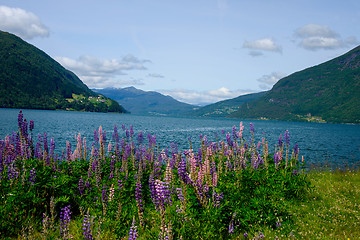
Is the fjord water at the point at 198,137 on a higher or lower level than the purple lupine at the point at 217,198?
lower

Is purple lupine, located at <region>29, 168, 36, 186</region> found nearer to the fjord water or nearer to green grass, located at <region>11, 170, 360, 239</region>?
green grass, located at <region>11, 170, 360, 239</region>

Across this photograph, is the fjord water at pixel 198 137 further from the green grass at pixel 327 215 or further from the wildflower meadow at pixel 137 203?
the green grass at pixel 327 215

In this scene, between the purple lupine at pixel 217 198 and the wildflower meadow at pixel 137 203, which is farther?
the purple lupine at pixel 217 198

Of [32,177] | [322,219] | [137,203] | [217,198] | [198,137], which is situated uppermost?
[32,177]

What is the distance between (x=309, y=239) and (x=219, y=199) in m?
2.82

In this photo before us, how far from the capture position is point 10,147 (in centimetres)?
977

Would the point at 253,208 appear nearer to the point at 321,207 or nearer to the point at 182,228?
the point at 182,228

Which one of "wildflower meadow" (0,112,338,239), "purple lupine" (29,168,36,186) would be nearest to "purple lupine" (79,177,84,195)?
"wildflower meadow" (0,112,338,239)

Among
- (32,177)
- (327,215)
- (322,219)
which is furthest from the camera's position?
(327,215)

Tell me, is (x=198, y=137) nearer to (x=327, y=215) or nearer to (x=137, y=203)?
(x=327, y=215)

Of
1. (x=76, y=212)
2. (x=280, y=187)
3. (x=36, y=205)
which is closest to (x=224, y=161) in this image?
(x=280, y=187)

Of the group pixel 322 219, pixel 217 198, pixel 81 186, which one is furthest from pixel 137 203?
pixel 322 219

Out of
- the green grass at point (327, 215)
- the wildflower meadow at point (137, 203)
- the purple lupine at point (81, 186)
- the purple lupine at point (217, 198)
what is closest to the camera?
the wildflower meadow at point (137, 203)

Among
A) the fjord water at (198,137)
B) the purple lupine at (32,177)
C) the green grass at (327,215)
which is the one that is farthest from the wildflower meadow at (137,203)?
the fjord water at (198,137)
